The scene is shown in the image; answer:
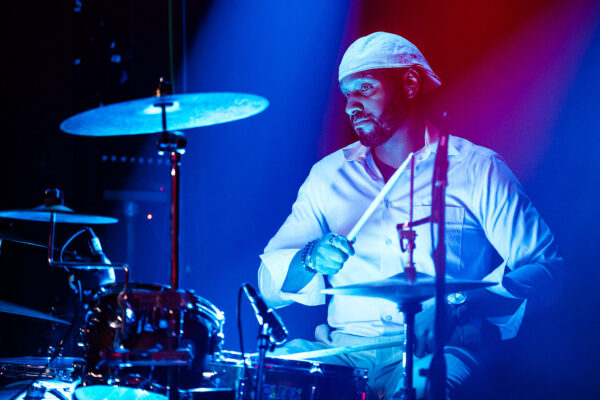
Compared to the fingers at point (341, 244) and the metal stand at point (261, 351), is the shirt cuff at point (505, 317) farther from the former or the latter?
the metal stand at point (261, 351)

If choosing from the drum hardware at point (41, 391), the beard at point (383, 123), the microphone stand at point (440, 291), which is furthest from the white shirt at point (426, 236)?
the drum hardware at point (41, 391)

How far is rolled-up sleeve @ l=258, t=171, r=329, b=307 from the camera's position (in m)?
2.90

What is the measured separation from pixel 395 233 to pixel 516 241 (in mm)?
533

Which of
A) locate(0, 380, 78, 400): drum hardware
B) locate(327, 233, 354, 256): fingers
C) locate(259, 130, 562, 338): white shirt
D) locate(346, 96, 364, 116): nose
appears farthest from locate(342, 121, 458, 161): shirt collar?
locate(0, 380, 78, 400): drum hardware

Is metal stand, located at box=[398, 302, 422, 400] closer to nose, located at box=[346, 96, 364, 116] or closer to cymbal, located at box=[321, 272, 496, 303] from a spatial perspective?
cymbal, located at box=[321, 272, 496, 303]

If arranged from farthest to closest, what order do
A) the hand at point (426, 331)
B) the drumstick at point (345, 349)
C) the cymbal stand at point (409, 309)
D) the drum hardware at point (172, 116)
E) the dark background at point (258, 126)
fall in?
the dark background at point (258, 126) < the drumstick at point (345, 349) < the hand at point (426, 331) < the drum hardware at point (172, 116) < the cymbal stand at point (409, 309)

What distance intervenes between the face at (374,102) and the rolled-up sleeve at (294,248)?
429 mm

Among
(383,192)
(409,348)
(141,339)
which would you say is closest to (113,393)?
(141,339)

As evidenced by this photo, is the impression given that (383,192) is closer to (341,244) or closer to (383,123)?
(341,244)

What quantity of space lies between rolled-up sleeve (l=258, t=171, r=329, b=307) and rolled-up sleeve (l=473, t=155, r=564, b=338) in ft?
2.63

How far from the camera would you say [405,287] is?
1774mm

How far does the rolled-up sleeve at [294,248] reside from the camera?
9.50ft

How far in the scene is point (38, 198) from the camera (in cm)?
418

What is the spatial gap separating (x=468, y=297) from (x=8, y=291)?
3.05 metres
